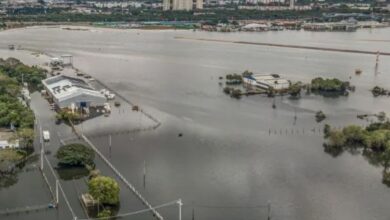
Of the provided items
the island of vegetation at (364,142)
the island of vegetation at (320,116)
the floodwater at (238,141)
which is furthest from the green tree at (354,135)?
the island of vegetation at (320,116)

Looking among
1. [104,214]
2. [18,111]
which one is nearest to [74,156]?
[104,214]

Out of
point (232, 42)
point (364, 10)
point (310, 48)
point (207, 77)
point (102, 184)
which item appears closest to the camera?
point (102, 184)

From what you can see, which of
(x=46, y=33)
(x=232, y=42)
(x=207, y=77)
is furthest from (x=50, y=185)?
(x=46, y=33)

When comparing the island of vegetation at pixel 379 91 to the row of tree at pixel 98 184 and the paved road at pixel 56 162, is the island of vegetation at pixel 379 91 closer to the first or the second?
the paved road at pixel 56 162

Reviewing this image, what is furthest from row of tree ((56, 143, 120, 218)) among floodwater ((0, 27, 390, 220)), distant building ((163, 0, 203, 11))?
distant building ((163, 0, 203, 11))

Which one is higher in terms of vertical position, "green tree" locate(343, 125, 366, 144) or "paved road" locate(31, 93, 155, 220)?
"green tree" locate(343, 125, 366, 144)

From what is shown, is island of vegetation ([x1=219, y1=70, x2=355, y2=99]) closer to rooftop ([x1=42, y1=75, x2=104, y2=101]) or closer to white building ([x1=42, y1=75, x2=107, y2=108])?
→ white building ([x1=42, y1=75, x2=107, y2=108])

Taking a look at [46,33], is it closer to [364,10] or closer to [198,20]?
[198,20]
